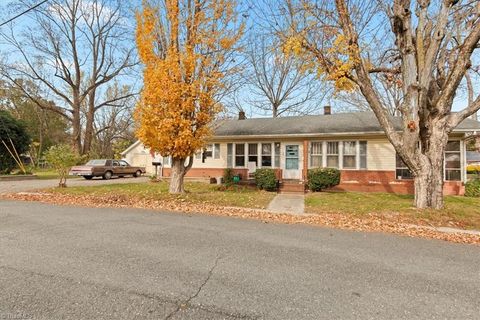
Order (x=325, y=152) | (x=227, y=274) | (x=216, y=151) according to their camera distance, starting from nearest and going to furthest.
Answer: (x=227, y=274) → (x=325, y=152) → (x=216, y=151)

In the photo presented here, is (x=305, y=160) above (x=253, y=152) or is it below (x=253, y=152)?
below

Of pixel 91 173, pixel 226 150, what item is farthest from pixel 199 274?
pixel 91 173

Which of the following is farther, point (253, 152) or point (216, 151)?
point (216, 151)

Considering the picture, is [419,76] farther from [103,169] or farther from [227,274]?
[103,169]

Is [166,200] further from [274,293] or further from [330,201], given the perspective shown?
[274,293]

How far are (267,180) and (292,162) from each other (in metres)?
2.79

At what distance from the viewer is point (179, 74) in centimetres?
1011

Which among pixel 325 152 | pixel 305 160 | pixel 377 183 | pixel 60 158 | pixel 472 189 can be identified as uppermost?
pixel 325 152

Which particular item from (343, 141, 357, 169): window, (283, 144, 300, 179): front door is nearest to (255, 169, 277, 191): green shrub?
(283, 144, 300, 179): front door

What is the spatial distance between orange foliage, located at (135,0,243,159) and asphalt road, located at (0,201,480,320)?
4659 millimetres

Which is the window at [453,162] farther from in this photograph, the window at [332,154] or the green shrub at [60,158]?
the green shrub at [60,158]

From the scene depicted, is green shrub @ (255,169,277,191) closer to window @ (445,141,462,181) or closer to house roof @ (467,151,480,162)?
window @ (445,141,462,181)

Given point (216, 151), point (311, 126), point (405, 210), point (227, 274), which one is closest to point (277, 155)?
point (311, 126)

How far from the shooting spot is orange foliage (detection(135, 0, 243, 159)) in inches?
392
